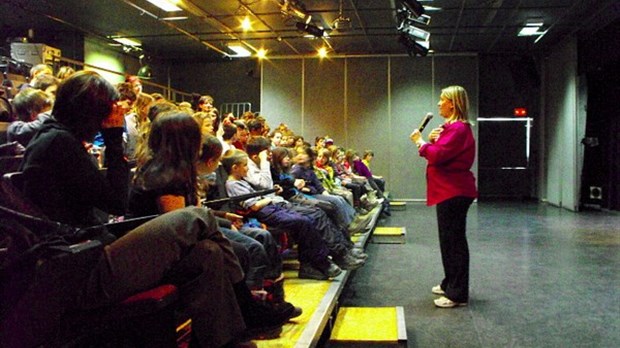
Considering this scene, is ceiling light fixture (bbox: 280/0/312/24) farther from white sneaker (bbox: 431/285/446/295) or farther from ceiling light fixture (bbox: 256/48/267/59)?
white sneaker (bbox: 431/285/446/295)

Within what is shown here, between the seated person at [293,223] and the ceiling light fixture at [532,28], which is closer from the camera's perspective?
the seated person at [293,223]

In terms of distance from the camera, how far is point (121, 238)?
1.90 meters

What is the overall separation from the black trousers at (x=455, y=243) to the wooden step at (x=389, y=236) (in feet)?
10.2

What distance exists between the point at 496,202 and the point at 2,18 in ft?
34.3

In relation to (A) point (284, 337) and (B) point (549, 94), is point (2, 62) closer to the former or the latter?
(A) point (284, 337)

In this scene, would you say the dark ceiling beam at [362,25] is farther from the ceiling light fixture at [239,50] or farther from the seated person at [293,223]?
the seated person at [293,223]

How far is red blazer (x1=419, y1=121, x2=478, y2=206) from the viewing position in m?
4.26

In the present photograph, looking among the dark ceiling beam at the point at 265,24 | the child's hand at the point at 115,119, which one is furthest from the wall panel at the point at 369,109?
the child's hand at the point at 115,119

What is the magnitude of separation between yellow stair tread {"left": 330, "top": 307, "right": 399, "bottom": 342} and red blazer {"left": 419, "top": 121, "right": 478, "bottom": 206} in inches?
A: 35.3

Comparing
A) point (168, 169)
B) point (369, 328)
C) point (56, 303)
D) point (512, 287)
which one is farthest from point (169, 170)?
point (512, 287)

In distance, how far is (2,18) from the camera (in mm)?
11094

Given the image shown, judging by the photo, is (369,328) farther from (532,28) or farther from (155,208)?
(532,28)

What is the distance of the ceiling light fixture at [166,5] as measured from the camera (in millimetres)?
9348

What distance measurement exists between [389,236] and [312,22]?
4490 mm
